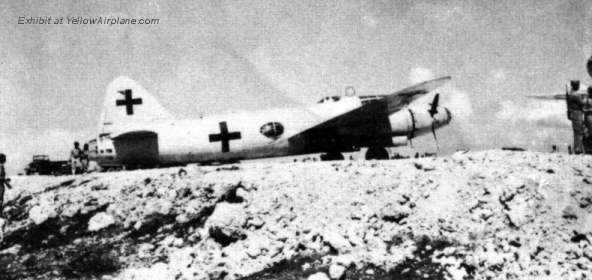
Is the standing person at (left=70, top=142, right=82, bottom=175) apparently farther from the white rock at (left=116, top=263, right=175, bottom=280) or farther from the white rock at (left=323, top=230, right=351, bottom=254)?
the white rock at (left=323, top=230, right=351, bottom=254)

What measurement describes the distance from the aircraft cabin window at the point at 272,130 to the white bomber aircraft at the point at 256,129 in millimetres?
32

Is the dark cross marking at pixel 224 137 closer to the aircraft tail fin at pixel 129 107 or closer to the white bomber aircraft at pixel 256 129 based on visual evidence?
the white bomber aircraft at pixel 256 129

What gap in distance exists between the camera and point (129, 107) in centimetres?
1540

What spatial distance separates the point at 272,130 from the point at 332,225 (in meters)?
7.08

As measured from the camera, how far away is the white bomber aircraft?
1422cm

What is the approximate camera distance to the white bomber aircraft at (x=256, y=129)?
14219 millimetres

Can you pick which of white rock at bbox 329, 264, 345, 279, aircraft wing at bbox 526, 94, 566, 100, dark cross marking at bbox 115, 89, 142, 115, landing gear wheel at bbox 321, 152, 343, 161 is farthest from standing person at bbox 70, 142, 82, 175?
aircraft wing at bbox 526, 94, 566, 100

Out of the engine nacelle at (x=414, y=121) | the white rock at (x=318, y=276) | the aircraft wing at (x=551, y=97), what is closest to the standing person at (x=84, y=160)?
the engine nacelle at (x=414, y=121)

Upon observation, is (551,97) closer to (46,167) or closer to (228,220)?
(228,220)

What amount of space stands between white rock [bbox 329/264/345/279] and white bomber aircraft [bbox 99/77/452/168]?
8.14 metres

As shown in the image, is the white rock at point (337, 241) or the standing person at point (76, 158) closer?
the white rock at point (337, 241)

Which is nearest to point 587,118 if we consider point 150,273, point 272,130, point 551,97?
point 551,97

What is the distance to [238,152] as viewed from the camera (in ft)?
47.5

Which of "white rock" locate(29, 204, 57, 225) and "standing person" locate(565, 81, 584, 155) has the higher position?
"standing person" locate(565, 81, 584, 155)
